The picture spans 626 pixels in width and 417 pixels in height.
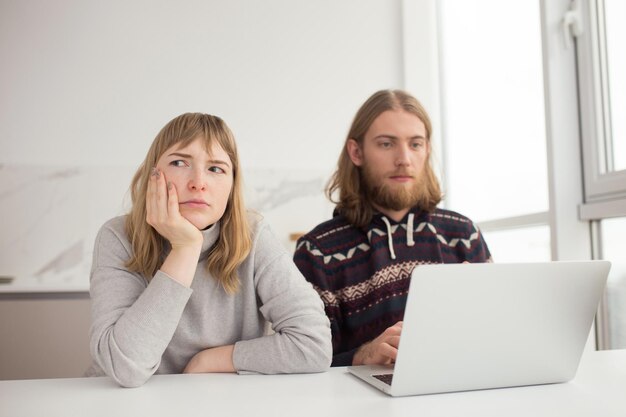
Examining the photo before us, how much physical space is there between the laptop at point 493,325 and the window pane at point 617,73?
103 centimetres

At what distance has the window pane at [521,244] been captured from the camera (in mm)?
2064

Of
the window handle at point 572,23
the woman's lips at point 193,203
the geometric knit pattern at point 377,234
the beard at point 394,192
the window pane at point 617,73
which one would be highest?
the window handle at point 572,23

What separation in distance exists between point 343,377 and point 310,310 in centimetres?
20

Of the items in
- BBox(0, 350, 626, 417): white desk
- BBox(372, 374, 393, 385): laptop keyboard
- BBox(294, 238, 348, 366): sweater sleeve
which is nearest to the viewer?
BBox(0, 350, 626, 417): white desk

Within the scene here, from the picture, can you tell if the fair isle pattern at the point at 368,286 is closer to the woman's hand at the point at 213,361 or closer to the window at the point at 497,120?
the woman's hand at the point at 213,361

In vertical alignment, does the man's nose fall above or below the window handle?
below

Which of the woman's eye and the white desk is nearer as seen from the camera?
the white desk

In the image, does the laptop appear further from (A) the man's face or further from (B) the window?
(B) the window

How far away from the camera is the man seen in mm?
1521

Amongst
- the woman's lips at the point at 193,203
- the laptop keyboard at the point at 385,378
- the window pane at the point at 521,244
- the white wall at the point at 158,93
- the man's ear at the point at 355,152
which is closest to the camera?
the laptop keyboard at the point at 385,378

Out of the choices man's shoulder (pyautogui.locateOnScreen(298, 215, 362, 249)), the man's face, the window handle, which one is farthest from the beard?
the window handle

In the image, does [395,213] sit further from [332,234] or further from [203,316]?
[203,316]

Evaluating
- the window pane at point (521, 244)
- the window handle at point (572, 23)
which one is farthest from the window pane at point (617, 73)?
the window pane at point (521, 244)

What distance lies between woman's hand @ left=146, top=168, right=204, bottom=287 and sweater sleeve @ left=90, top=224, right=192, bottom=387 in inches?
1.0
